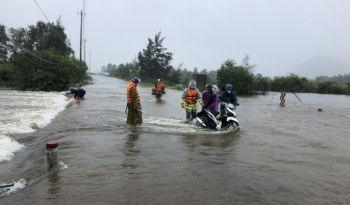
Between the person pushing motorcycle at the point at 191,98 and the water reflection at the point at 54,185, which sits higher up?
the person pushing motorcycle at the point at 191,98

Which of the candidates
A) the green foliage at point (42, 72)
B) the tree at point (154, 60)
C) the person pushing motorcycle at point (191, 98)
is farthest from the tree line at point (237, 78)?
the person pushing motorcycle at point (191, 98)

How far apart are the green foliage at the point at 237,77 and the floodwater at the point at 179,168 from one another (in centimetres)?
2781

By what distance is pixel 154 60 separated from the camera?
2298 inches

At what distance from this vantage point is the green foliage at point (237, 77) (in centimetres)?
3738

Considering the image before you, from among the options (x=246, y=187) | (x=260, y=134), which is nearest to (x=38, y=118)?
(x=260, y=134)

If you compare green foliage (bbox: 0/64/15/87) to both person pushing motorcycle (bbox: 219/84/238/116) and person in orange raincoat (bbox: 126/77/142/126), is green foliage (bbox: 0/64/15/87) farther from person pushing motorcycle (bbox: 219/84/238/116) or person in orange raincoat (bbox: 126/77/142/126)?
person pushing motorcycle (bbox: 219/84/238/116)

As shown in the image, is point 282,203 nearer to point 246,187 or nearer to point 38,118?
point 246,187

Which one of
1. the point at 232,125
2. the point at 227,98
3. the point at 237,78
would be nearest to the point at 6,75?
the point at 237,78

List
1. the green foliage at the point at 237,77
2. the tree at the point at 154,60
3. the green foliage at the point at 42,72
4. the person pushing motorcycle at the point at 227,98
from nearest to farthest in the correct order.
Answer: the person pushing motorcycle at the point at 227,98 < the green foliage at the point at 42,72 < the green foliage at the point at 237,77 < the tree at the point at 154,60

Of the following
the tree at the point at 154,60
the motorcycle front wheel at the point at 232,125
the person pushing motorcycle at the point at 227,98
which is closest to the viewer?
the motorcycle front wheel at the point at 232,125

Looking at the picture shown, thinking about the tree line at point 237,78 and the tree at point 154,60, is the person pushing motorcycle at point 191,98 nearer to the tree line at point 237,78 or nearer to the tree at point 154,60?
the tree line at point 237,78

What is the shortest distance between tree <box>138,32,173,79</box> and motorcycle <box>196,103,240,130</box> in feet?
160

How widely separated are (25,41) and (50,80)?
25070 mm

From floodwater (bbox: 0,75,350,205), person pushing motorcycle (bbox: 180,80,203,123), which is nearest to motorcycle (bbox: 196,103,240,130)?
floodwater (bbox: 0,75,350,205)
